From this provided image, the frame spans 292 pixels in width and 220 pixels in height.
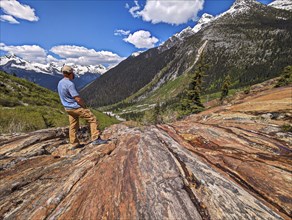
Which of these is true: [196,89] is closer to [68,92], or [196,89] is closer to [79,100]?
[79,100]

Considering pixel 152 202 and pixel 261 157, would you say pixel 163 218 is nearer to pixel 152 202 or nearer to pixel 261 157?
pixel 152 202

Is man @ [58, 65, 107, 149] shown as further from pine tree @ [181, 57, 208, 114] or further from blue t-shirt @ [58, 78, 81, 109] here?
pine tree @ [181, 57, 208, 114]

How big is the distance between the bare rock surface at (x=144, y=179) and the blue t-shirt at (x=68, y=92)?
7.90 feet

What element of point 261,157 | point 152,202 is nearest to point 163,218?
point 152,202

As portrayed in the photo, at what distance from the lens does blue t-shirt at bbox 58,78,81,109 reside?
29.3ft

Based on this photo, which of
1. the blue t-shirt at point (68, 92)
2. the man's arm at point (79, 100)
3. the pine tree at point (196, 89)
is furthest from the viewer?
the pine tree at point (196, 89)

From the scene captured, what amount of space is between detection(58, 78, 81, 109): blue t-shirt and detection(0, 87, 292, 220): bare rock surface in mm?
2407

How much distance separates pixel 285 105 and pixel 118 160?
17.8 meters

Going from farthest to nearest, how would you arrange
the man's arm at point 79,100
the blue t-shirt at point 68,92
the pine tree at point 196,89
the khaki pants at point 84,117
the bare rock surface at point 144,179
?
1. the pine tree at point 196,89
2. the khaki pants at point 84,117
3. the man's arm at point 79,100
4. the blue t-shirt at point 68,92
5. the bare rock surface at point 144,179

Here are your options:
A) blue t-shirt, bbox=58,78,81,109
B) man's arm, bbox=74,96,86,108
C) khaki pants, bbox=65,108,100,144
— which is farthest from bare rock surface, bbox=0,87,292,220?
blue t-shirt, bbox=58,78,81,109

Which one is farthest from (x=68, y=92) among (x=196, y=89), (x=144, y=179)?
(x=196, y=89)

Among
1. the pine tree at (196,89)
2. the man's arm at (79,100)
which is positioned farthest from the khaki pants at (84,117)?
the pine tree at (196,89)

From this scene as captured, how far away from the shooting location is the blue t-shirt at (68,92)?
893 cm

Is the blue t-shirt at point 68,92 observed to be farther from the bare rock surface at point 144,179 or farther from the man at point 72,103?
the bare rock surface at point 144,179
